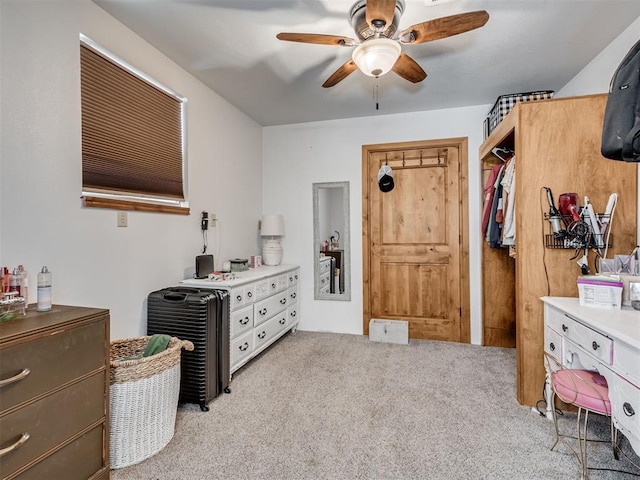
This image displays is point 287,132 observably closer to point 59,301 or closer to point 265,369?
point 265,369

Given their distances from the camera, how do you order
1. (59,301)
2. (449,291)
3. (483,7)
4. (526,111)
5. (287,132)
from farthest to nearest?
1. (287,132)
2. (449,291)
3. (526,111)
4. (483,7)
5. (59,301)

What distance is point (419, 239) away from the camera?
3674mm

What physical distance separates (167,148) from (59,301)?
132 centimetres

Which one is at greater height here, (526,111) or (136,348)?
(526,111)

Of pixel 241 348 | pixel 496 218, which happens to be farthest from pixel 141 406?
pixel 496 218

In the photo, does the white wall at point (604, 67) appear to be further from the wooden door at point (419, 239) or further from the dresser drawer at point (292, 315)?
the dresser drawer at point (292, 315)

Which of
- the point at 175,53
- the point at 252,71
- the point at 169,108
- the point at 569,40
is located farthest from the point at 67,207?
the point at 569,40

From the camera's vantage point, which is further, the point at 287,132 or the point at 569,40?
the point at 287,132

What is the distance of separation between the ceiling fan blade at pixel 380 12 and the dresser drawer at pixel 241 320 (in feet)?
6.97

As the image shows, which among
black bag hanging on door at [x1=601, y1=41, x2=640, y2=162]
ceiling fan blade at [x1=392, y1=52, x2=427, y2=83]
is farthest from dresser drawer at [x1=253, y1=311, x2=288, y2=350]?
black bag hanging on door at [x1=601, y1=41, x2=640, y2=162]

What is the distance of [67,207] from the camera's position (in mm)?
1777

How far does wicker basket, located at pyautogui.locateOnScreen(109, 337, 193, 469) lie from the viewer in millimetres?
1618

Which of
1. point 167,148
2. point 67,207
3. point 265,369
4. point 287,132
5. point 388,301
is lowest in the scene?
point 265,369

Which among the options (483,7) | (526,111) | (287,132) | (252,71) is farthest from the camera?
(287,132)
